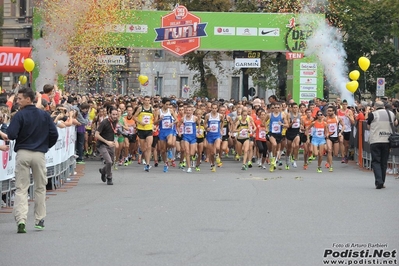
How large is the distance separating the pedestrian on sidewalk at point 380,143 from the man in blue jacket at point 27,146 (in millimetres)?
8482

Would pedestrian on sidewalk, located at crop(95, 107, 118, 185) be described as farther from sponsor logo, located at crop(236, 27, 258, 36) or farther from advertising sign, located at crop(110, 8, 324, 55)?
sponsor logo, located at crop(236, 27, 258, 36)

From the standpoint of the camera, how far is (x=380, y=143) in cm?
1966

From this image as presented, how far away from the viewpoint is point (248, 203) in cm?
1634

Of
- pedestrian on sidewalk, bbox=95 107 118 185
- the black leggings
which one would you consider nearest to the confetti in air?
the black leggings

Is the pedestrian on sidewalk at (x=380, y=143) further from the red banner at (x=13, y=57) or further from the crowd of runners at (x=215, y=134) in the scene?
the red banner at (x=13, y=57)

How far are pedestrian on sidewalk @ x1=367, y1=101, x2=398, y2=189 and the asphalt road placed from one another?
1.09 ft

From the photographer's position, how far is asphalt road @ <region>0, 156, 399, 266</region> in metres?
10.5

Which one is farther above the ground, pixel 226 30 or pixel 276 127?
pixel 226 30

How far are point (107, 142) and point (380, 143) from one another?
5.39 metres

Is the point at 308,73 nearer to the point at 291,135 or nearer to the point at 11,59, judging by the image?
the point at 291,135

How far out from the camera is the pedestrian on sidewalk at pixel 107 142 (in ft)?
67.5

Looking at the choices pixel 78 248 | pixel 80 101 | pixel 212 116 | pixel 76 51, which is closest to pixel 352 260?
pixel 78 248

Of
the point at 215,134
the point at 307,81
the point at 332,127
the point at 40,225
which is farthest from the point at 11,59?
the point at 40,225

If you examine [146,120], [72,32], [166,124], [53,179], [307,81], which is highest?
[72,32]
